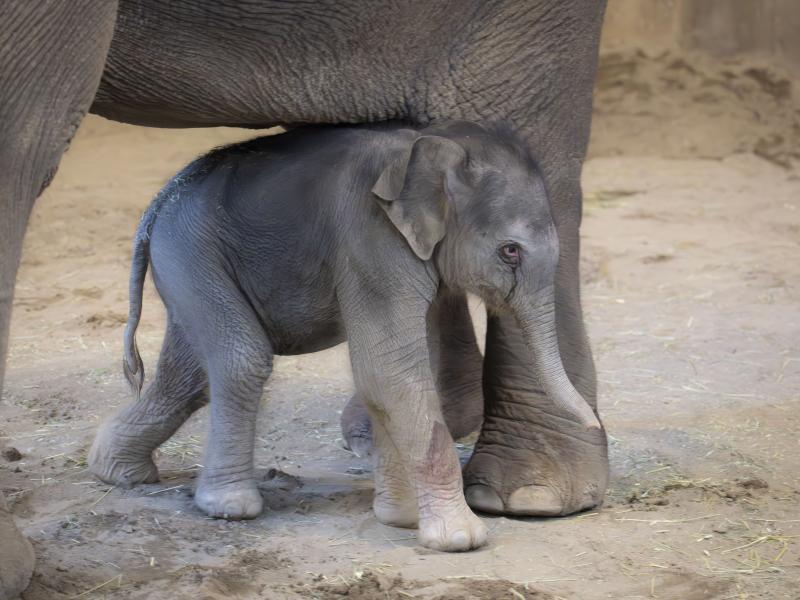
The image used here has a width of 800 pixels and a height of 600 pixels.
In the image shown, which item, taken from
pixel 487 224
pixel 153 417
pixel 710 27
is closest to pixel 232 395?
pixel 153 417

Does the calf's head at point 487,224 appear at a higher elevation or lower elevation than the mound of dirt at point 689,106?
lower

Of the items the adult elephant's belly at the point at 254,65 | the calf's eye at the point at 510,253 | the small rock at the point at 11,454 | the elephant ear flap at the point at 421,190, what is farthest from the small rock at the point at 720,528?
the small rock at the point at 11,454

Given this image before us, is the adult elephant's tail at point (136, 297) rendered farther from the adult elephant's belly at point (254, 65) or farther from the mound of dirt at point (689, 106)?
the mound of dirt at point (689, 106)

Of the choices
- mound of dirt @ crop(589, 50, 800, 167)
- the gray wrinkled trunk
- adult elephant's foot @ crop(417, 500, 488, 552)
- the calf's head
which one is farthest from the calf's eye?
mound of dirt @ crop(589, 50, 800, 167)

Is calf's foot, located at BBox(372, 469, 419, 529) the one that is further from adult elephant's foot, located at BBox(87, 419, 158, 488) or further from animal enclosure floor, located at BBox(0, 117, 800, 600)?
adult elephant's foot, located at BBox(87, 419, 158, 488)

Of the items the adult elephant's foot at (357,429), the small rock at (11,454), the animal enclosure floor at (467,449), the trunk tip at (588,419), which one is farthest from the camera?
the adult elephant's foot at (357,429)

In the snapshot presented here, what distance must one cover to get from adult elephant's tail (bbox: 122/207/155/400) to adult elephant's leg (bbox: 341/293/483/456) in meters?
0.88

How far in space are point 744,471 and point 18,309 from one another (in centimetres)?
390

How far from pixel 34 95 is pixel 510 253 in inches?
54.7

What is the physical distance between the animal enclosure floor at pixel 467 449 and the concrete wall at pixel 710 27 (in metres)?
1.80

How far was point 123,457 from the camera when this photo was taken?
4.19m

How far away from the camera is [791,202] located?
9094 millimetres

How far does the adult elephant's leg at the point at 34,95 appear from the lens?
2734 mm

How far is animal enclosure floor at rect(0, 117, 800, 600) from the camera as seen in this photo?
11.4ft
